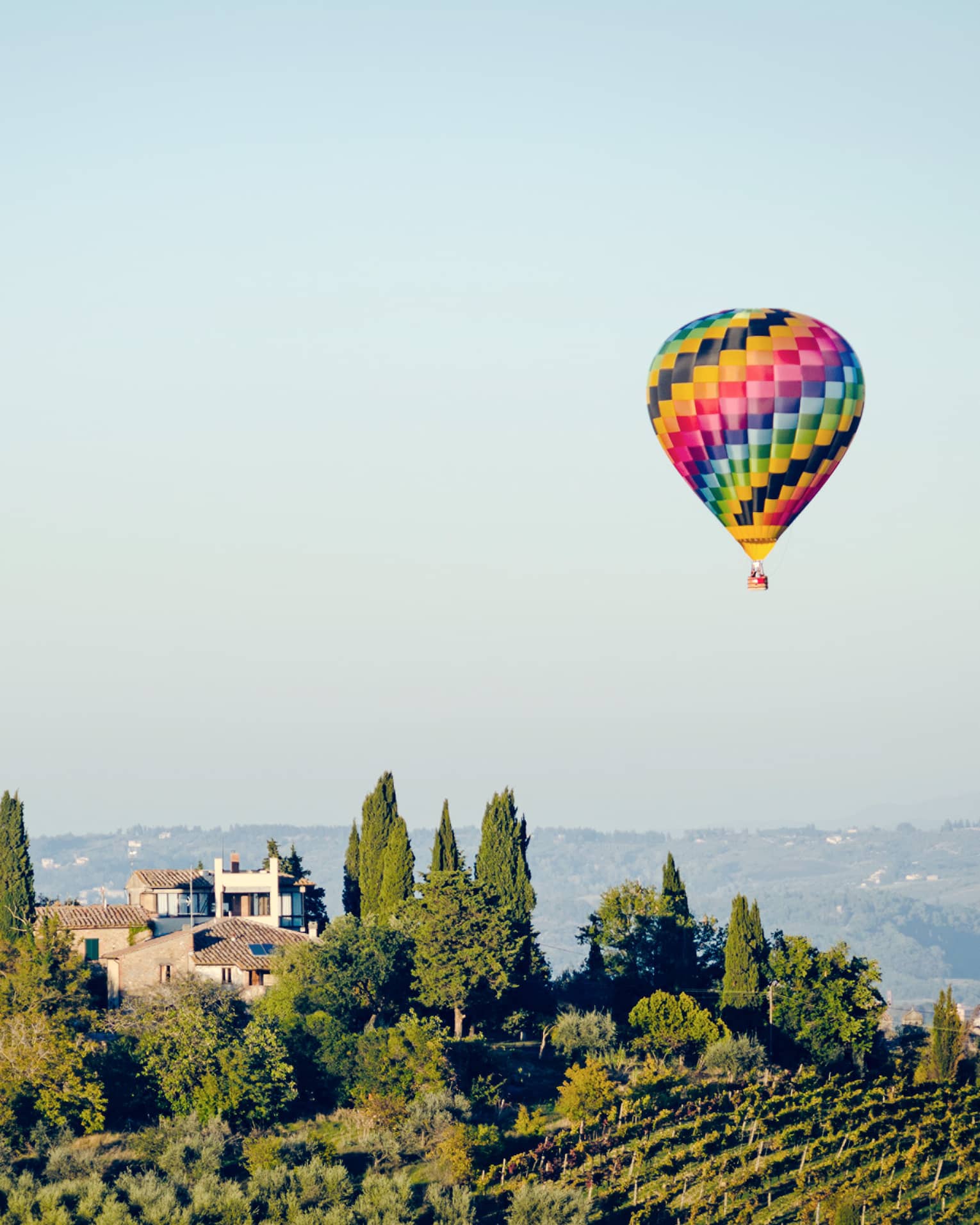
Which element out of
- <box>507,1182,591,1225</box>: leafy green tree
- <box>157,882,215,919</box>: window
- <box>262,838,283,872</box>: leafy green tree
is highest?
<box>262,838,283,872</box>: leafy green tree

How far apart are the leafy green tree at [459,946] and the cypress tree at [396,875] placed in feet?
13.6

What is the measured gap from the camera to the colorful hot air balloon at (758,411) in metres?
64.0

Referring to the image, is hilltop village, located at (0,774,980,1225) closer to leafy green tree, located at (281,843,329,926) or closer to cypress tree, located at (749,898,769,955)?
cypress tree, located at (749,898,769,955)

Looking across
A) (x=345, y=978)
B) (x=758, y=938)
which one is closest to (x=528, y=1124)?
(x=345, y=978)

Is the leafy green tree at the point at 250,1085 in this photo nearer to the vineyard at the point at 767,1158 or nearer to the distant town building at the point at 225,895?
the vineyard at the point at 767,1158

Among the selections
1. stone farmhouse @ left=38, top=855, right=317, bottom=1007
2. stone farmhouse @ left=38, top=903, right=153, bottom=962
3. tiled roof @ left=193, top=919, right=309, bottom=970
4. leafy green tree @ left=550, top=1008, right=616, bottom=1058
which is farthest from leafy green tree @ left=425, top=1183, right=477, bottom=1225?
stone farmhouse @ left=38, top=903, right=153, bottom=962

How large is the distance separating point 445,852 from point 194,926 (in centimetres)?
1076

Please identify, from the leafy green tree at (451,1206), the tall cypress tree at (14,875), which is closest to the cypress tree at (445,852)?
the tall cypress tree at (14,875)

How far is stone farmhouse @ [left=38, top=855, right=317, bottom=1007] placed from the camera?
71.6 meters

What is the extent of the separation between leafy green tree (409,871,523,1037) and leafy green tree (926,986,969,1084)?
16521 millimetres

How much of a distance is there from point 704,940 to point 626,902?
3636mm

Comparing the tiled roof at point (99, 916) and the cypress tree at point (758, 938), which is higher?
the tiled roof at point (99, 916)

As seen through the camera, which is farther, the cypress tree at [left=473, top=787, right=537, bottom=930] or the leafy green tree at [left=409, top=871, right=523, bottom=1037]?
the cypress tree at [left=473, top=787, right=537, bottom=930]

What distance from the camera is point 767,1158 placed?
60.0m
